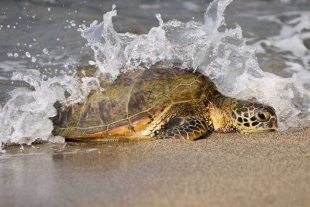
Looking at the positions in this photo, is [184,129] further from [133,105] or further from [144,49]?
[144,49]

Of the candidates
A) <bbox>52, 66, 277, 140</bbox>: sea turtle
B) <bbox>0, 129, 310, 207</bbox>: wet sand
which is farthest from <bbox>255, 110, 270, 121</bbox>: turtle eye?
<bbox>0, 129, 310, 207</bbox>: wet sand

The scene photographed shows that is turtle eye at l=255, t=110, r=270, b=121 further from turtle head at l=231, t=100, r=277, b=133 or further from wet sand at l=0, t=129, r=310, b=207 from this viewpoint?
wet sand at l=0, t=129, r=310, b=207

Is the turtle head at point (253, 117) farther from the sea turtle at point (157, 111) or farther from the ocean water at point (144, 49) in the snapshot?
the ocean water at point (144, 49)

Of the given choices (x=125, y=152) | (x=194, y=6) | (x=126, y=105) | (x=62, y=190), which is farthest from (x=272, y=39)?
(x=62, y=190)

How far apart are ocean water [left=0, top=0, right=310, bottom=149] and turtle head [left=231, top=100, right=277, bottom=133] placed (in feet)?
0.74

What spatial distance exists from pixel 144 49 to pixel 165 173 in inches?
82.8

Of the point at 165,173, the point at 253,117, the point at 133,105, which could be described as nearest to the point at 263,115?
the point at 253,117

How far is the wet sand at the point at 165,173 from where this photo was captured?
321cm

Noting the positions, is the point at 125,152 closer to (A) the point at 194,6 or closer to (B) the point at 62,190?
(B) the point at 62,190

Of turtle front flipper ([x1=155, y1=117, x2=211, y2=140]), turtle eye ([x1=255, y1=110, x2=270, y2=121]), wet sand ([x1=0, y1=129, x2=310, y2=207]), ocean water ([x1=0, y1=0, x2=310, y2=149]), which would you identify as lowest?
wet sand ([x1=0, y1=129, x2=310, y2=207])

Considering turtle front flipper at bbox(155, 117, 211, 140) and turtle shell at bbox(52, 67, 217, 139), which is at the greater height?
turtle shell at bbox(52, 67, 217, 139)

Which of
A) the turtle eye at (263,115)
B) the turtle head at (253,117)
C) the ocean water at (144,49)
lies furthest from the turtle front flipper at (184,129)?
the ocean water at (144,49)

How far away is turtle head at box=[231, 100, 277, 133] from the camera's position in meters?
5.08

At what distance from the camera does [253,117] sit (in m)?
5.11
